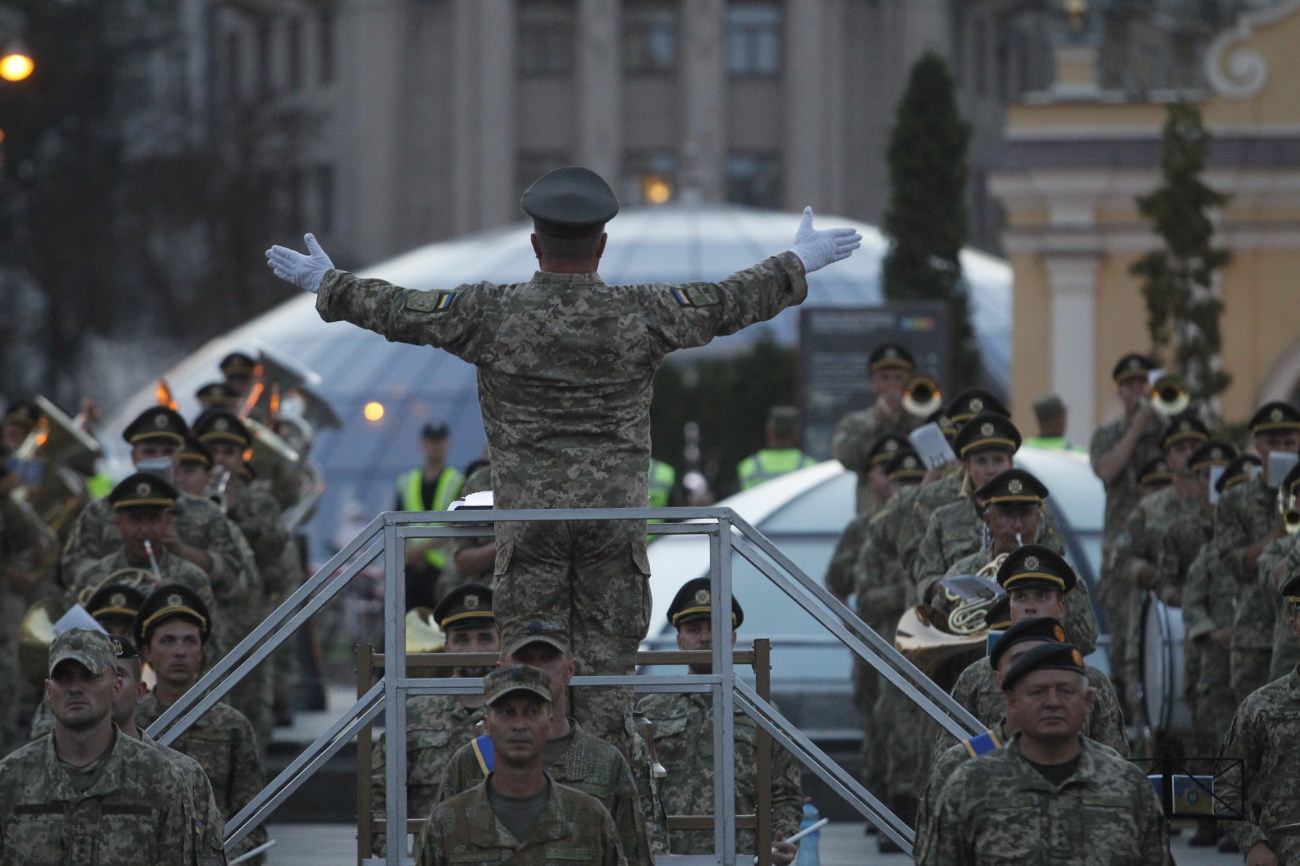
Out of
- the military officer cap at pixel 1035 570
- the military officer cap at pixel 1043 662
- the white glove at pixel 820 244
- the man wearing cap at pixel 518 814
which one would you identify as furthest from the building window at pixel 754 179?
the man wearing cap at pixel 518 814

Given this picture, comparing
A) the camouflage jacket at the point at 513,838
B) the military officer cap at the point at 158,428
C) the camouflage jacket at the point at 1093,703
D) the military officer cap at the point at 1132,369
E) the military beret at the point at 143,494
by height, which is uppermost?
the military officer cap at the point at 1132,369

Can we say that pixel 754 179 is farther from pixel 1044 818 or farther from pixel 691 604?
pixel 1044 818

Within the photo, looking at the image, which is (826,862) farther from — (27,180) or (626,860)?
(27,180)

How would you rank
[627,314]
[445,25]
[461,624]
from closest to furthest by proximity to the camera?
[627,314] < [461,624] < [445,25]

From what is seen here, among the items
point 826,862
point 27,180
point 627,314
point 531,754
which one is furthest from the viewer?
point 27,180

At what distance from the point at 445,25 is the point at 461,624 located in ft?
201

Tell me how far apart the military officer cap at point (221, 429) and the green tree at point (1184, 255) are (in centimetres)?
1018

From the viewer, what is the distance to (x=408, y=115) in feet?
232

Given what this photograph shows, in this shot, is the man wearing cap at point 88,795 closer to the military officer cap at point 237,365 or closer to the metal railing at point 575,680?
the metal railing at point 575,680

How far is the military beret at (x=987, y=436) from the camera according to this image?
Result: 10836 millimetres

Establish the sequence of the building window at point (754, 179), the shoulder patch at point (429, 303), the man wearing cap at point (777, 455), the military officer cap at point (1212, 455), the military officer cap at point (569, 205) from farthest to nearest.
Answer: the building window at point (754, 179) → the man wearing cap at point (777, 455) → the military officer cap at point (1212, 455) → the shoulder patch at point (429, 303) → the military officer cap at point (569, 205)

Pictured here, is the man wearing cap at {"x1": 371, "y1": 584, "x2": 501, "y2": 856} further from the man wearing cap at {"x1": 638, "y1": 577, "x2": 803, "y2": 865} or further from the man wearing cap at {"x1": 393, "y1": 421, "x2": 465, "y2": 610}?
the man wearing cap at {"x1": 393, "y1": 421, "x2": 465, "y2": 610}

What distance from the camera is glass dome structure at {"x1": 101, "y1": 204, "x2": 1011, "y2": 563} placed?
40.2m

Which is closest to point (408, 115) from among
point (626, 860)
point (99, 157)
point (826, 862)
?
point (99, 157)
